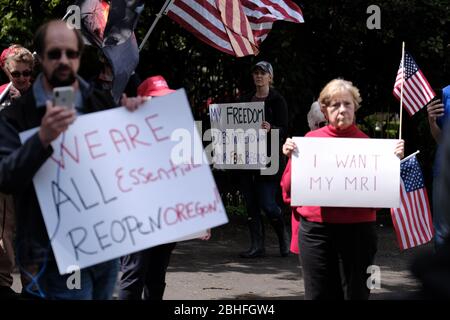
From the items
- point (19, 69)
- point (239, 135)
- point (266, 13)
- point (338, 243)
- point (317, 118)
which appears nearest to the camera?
point (338, 243)

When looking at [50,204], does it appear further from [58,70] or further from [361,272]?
[361,272]

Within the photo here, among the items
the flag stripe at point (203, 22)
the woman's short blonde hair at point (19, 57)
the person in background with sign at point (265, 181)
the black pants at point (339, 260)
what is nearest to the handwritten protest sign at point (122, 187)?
the black pants at point (339, 260)

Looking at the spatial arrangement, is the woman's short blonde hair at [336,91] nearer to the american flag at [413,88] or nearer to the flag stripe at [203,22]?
the american flag at [413,88]

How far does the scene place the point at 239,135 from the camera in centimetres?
896

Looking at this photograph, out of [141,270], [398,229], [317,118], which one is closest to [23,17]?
[317,118]

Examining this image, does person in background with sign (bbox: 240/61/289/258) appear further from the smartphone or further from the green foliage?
the smartphone

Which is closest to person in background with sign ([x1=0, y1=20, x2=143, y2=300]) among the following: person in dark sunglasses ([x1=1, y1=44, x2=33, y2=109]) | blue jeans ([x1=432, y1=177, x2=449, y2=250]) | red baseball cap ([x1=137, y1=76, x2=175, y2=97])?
red baseball cap ([x1=137, y1=76, x2=175, y2=97])

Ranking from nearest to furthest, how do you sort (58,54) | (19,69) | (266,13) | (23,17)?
1. (58,54)
2. (19,69)
3. (266,13)
4. (23,17)

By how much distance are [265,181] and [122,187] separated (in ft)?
17.0

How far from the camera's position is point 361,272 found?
4977 millimetres

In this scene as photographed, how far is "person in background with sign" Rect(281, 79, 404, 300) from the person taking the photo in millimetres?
4961

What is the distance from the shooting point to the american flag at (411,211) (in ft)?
21.2

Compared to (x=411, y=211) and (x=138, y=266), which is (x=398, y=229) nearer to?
(x=411, y=211)

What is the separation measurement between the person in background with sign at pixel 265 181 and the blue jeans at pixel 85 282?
4.88 metres
